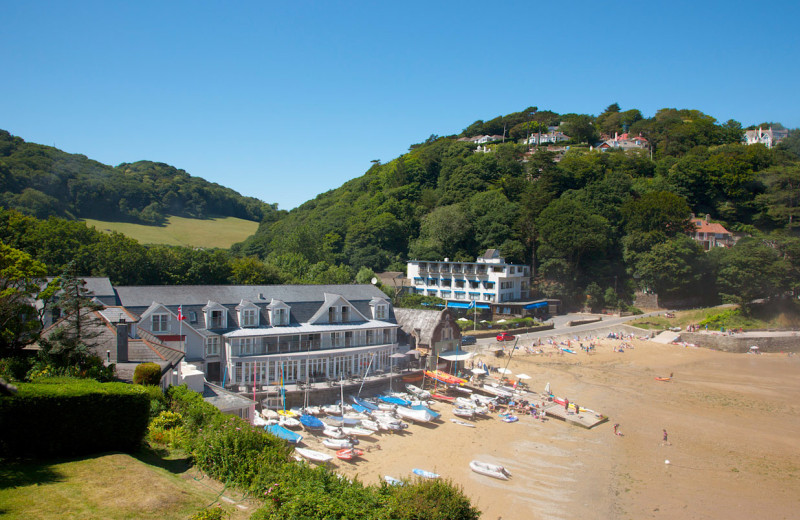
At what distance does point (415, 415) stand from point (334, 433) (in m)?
4.99

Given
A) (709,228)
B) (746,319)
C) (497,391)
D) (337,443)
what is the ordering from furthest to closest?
1. (709,228)
2. (746,319)
3. (497,391)
4. (337,443)

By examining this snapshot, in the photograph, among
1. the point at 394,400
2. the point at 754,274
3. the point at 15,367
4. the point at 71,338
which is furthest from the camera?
the point at 754,274

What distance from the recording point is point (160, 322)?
26.7 meters

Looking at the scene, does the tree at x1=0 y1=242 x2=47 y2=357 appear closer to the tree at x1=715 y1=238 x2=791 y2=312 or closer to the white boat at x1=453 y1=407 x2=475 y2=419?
the white boat at x1=453 y1=407 x2=475 y2=419

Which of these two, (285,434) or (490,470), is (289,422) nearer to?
(285,434)

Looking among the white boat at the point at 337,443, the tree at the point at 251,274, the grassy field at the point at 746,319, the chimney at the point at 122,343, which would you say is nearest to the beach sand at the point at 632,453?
the white boat at the point at 337,443

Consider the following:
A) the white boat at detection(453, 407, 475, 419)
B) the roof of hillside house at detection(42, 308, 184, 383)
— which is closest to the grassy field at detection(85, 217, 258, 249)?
the roof of hillside house at detection(42, 308, 184, 383)

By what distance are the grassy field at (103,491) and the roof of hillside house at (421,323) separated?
23.8 meters

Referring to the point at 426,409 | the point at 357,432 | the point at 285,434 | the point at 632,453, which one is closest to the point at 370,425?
the point at 357,432

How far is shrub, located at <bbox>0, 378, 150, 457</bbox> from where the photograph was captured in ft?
34.0

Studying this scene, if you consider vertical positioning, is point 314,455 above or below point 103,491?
below

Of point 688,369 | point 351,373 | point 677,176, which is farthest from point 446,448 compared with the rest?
point 677,176

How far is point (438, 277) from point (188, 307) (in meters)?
38.5

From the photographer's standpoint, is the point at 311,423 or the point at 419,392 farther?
the point at 419,392
